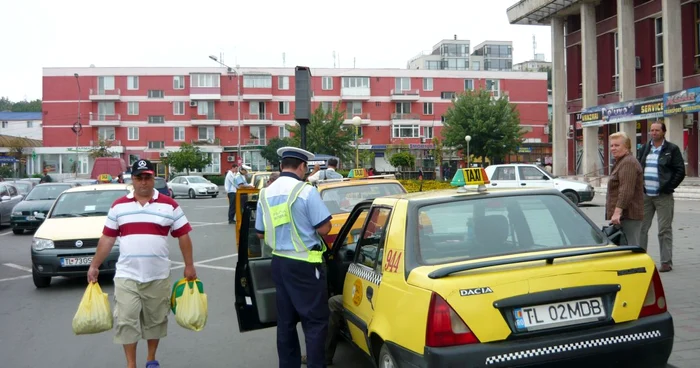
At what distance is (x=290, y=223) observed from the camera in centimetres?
462

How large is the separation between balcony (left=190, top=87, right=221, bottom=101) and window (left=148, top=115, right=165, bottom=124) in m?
4.27

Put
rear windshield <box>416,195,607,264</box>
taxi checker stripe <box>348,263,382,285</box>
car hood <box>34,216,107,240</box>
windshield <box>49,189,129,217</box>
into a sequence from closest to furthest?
rear windshield <box>416,195,607,264</box> < taxi checker stripe <box>348,263,382,285</box> < car hood <box>34,216,107,240</box> < windshield <box>49,189,129,217</box>

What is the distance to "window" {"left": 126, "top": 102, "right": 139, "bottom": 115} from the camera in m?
68.8

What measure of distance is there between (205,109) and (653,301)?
67994mm

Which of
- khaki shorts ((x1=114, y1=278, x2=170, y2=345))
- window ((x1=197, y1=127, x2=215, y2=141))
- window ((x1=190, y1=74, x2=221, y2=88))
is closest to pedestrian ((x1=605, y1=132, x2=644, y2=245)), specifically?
khaki shorts ((x1=114, y1=278, x2=170, y2=345))

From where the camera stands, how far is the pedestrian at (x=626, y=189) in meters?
6.88

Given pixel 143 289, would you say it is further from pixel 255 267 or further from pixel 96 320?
pixel 255 267

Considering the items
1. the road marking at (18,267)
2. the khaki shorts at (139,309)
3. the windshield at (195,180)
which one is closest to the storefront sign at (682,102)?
the road marking at (18,267)

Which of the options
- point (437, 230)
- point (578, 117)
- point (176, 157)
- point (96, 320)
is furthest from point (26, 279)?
point (176, 157)

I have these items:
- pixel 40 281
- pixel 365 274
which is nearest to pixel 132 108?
pixel 40 281

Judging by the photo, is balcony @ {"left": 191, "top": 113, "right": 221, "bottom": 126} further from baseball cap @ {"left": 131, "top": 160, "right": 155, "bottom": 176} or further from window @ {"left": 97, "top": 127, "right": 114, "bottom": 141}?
baseball cap @ {"left": 131, "top": 160, "right": 155, "bottom": 176}

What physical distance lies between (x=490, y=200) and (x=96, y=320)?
10.3ft

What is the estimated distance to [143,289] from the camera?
16.5 ft

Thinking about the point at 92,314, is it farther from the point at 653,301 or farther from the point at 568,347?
the point at 653,301
